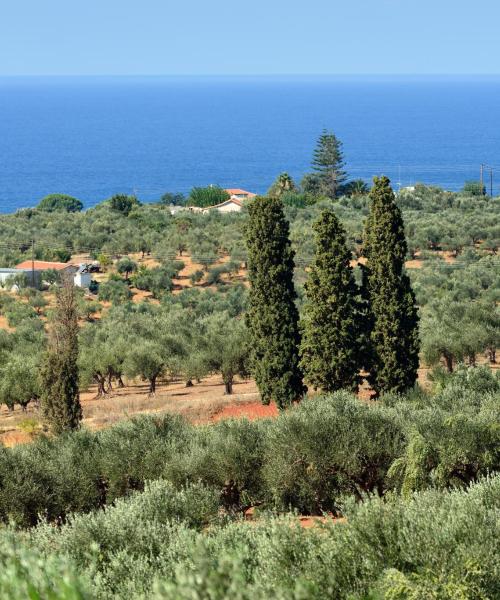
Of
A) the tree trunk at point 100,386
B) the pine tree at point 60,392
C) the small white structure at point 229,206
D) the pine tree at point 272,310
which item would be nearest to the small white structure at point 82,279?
the tree trunk at point 100,386

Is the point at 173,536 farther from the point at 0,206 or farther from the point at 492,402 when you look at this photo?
the point at 0,206

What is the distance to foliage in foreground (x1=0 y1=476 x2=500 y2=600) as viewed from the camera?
1204 cm

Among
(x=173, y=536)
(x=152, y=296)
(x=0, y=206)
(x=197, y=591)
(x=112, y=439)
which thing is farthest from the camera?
(x=0, y=206)

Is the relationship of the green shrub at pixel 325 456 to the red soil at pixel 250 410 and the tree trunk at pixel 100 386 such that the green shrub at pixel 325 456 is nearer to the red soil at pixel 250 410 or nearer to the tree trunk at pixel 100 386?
the red soil at pixel 250 410

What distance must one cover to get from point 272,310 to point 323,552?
1816cm

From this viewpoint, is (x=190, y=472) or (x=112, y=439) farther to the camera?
(x=112, y=439)

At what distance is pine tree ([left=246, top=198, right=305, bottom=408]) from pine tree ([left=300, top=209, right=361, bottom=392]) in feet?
1.97

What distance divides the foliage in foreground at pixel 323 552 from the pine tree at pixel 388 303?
1533 cm

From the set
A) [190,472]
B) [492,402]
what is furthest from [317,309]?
[190,472]

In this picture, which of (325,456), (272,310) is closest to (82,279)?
(272,310)

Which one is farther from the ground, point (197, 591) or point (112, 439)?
point (197, 591)

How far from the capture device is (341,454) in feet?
68.5

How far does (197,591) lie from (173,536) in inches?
177

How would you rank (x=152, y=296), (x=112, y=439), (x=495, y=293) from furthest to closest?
(x=152, y=296) < (x=495, y=293) < (x=112, y=439)
